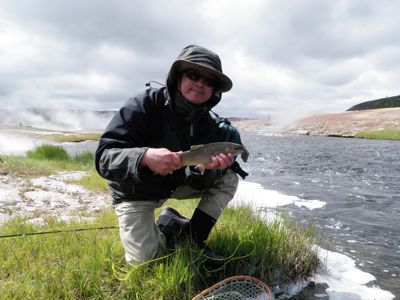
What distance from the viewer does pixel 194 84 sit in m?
3.47

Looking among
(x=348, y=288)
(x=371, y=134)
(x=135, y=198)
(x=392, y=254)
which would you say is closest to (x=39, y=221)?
(x=135, y=198)

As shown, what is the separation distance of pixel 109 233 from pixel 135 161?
5.83ft

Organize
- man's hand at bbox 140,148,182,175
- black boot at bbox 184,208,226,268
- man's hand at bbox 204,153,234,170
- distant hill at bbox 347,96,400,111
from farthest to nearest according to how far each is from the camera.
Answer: distant hill at bbox 347,96,400,111 < black boot at bbox 184,208,226,268 < man's hand at bbox 204,153,234,170 < man's hand at bbox 140,148,182,175

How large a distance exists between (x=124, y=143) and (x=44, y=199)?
12.1 feet

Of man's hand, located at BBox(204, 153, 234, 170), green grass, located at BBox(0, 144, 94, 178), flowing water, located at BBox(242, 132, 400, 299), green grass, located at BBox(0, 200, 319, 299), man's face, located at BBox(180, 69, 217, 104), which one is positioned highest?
man's face, located at BBox(180, 69, 217, 104)

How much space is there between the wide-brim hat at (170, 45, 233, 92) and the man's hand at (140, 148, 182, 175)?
39.8 inches

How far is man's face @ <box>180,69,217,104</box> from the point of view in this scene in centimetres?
346

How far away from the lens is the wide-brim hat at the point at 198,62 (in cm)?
335

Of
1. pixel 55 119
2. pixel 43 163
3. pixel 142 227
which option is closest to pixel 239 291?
pixel 142 227

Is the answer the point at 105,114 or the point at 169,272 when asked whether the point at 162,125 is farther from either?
the point at 105,114

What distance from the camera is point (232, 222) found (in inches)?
184

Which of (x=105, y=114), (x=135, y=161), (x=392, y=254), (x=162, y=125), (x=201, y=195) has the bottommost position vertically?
(x=392, y=254)

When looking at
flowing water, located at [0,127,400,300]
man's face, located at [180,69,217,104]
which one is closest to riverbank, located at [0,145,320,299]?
flowing water, located at [0,127,400,300]

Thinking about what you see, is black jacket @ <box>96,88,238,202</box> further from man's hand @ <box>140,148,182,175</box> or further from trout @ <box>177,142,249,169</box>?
trout @ <box>177,142,249,169</box>
